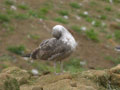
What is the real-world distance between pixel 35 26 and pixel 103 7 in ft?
19.7

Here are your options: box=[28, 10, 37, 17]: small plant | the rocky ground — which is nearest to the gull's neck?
the rocky ground

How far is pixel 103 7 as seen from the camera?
1748 centimetres

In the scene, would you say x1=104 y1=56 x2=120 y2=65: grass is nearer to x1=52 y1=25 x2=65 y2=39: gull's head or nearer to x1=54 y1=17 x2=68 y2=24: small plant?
x1=54 y1=17 x2=68 y2=24: small plant

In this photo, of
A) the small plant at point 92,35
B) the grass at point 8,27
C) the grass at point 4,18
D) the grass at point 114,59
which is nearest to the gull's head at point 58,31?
the grass at point 114,59

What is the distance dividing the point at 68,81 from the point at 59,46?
0.75 meters

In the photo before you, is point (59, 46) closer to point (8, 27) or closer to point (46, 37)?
point (46, 37)

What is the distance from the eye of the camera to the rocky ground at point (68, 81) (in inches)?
197

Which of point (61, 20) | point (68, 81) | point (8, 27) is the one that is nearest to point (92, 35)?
point (61, 20)

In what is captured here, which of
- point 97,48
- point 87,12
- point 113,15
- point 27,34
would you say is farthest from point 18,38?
point 113,15

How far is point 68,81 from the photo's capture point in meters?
5.21

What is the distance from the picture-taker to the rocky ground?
5.01 m

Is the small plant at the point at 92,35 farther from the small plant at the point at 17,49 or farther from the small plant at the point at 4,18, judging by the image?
the small plant at the point at 17,49

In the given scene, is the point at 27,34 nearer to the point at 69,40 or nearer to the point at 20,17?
the point at 20,17

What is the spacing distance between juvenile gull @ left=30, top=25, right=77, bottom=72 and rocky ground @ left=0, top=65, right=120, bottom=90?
0.35 meters
